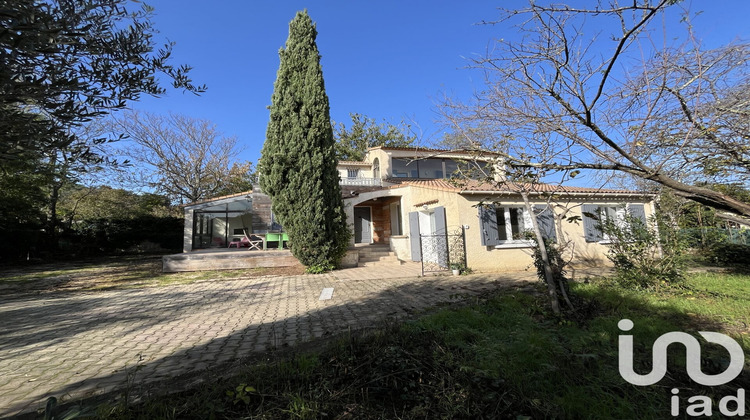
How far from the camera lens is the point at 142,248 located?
781 inches

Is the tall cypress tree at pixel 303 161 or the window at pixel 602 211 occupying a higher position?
the tall cypress tree at pixel 303 161

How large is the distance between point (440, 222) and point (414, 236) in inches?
71.9

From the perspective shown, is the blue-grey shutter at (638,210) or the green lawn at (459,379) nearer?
the green lawn at (459,379)

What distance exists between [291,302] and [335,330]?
240cm

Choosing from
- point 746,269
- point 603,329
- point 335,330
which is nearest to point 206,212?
point 335,330

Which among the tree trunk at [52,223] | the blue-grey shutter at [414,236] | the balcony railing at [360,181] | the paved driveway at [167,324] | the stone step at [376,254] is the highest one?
the balcony railing at [360,181]

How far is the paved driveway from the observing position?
3.17 m

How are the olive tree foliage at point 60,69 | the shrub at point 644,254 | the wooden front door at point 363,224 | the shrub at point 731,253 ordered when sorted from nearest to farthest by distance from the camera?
the olive tree foliage at point 60,69 → the shrub at point 644,254 → the shrub at point 731,253 → the wooden front door at point 363,224

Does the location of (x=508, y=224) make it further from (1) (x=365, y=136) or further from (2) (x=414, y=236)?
(1) (x=365, y=136)

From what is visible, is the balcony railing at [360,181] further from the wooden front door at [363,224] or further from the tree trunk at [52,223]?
the tree trunk at [52,223]

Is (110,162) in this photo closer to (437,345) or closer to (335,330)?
(335,330)

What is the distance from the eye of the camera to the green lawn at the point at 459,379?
2.15m
